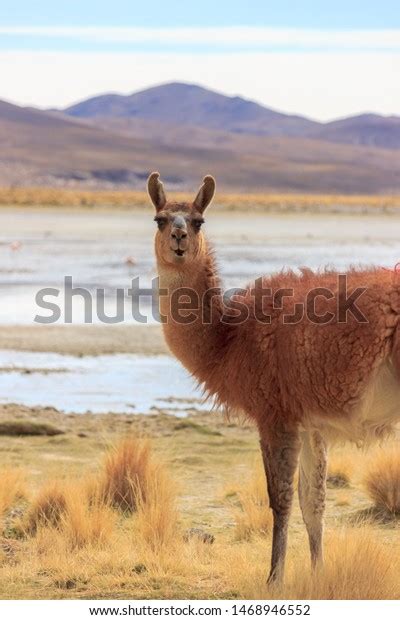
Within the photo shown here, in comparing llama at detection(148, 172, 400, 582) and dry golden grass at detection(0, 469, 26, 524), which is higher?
llama at detection(148, 172, 400, 582)

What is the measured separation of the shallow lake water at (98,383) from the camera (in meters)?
11.6

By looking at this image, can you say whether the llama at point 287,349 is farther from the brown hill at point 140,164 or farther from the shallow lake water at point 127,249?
the brown hill at point 140,164

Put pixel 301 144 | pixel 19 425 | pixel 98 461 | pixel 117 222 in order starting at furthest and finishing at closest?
pixel 301 144 < pixel 117 222 < pixel 19 425 < pixel 98 461

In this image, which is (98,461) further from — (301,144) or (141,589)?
(301,144)

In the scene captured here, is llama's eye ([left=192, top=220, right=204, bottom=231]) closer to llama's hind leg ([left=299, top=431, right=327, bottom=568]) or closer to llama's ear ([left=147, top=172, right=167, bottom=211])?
llama's ear ([left=147, top=172, right=167, bottom=211])

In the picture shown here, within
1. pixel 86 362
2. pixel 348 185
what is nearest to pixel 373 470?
pixel 86 362

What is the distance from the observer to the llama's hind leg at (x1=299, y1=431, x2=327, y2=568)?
19.3 feet

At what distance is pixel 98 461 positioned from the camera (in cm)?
905

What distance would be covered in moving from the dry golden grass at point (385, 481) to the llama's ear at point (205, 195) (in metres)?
2.72

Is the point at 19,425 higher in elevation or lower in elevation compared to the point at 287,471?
lower

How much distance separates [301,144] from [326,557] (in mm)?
193376

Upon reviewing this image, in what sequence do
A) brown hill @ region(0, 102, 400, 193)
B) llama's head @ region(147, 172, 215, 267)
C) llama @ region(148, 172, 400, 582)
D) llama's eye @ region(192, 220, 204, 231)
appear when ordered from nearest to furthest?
llama @ region(148, 172, 400, 582), llama's head @ region(147, 172, 215, 267), llama's eye @ region(192, 220, 204, 231), brown hill @ region(0, 102, 400, 193)

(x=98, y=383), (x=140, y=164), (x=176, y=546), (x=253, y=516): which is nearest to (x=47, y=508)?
(x=176, y=546)

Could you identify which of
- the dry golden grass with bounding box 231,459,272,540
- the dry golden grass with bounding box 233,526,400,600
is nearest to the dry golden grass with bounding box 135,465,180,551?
the dry golden grass with bounding box 231,459,272,540
